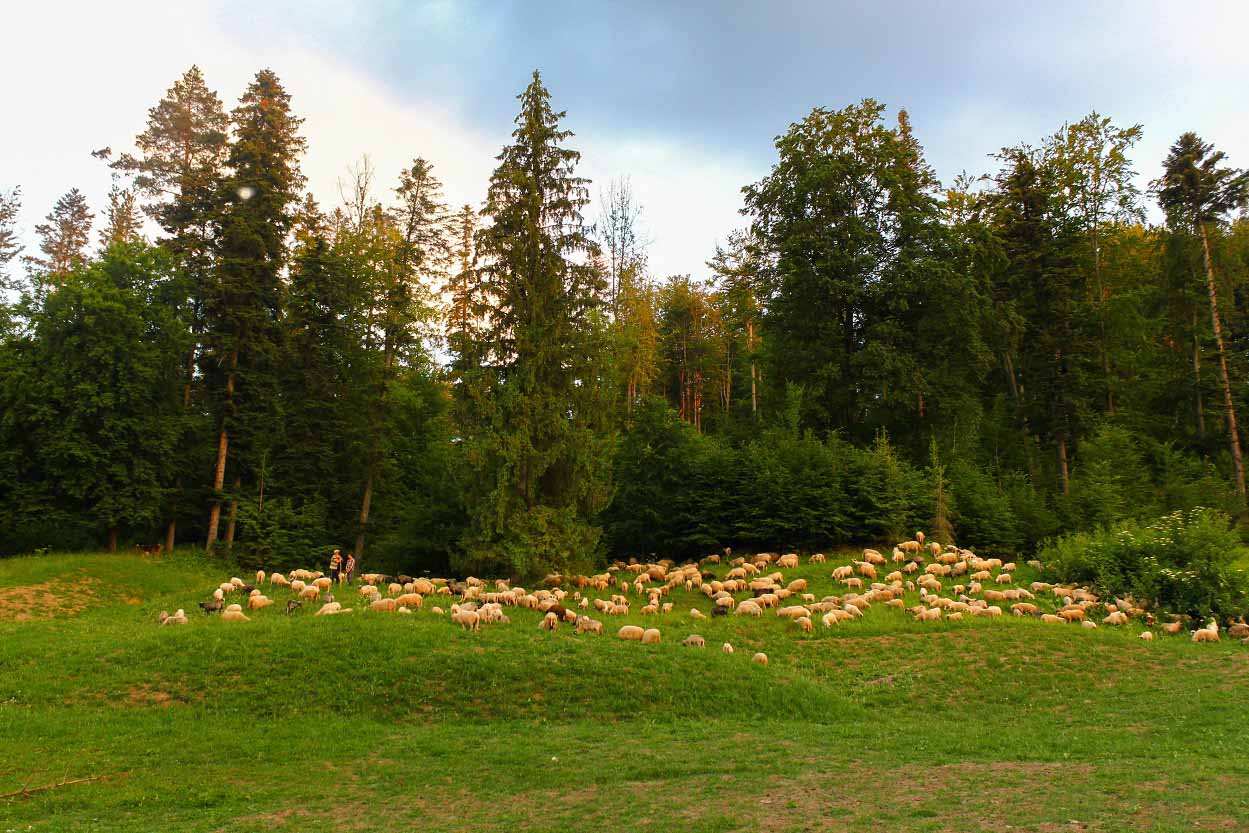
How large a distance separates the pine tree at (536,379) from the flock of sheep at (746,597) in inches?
85.8

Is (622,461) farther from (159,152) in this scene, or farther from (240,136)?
(159,152)

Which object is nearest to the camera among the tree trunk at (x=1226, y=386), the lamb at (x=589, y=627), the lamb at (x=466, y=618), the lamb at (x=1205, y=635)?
the lamb at (x=1205, y=635)

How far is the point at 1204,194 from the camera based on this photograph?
109 feet

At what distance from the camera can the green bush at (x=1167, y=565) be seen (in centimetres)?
1766

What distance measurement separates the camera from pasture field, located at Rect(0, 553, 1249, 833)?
8.05 meters

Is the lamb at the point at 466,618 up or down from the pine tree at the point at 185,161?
down

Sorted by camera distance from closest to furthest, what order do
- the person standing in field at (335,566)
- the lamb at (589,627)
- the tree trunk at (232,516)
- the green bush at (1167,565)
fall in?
1. the lamb at (589,627)
2. the green bush at (1167,565)
3. the person standing in field at (335,566)
4. the tree trunk at (232,516)

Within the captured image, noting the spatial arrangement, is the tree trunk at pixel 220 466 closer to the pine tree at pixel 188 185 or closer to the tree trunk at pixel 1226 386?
the pine tree at pixel 188 185

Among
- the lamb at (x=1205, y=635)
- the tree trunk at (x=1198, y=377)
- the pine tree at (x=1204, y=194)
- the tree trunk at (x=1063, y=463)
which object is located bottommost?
the lamb at (x=1205, y=635)

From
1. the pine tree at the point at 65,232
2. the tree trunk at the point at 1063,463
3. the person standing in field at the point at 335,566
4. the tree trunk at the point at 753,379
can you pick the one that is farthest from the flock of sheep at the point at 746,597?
the pine tree at the point at 65,232

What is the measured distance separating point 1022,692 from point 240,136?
38.8 m

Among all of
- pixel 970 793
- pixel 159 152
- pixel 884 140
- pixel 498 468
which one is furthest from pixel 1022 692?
pixel 159 152

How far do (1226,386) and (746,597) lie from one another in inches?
1077

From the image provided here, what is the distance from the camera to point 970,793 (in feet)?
26.9
